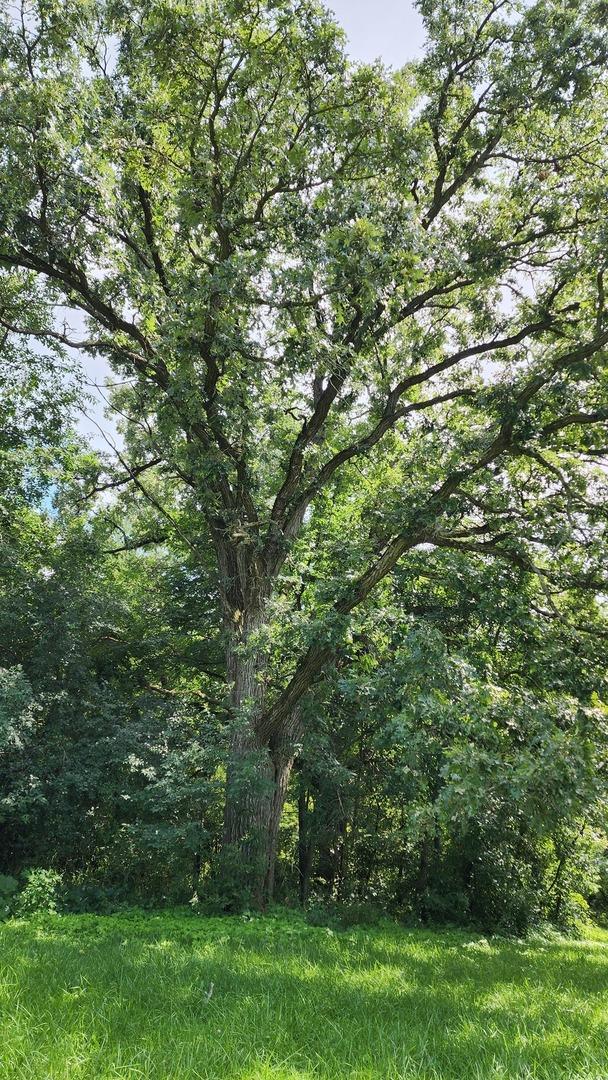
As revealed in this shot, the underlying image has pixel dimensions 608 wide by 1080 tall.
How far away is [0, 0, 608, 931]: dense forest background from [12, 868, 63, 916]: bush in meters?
0.53

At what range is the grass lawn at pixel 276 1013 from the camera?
2.56 m

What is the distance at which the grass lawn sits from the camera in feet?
8.41

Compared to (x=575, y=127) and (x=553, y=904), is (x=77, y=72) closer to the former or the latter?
(x=575, y=127)

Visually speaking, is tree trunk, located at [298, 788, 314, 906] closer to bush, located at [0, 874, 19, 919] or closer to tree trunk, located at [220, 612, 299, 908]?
tree trunk, located at [220, 612, 299, 908]

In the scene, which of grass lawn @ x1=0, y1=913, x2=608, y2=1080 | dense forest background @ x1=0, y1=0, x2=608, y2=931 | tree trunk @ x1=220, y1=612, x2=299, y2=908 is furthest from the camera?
tree trunk @ x1=220, y1=612, x2=299, y2=908

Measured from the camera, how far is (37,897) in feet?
23.6

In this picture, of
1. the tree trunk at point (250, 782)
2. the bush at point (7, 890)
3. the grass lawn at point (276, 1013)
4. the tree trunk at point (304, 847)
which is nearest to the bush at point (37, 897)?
the bush at point (7, 890)

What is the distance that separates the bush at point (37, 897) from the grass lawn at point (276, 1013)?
53.8 inches

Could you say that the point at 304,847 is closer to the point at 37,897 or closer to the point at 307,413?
the point at 37,897

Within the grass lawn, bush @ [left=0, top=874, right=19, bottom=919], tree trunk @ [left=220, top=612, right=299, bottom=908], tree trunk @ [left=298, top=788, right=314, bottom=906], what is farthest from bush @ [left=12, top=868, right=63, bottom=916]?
tree trunk @ [left=298, top=788, right=314, bottom=906]

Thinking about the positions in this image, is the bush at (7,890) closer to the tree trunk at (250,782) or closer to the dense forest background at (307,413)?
the dense forest background at (307,413)

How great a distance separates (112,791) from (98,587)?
377cm

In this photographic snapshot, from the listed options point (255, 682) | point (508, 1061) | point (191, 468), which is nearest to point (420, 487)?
point (191, 468)

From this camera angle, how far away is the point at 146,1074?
239 cm
